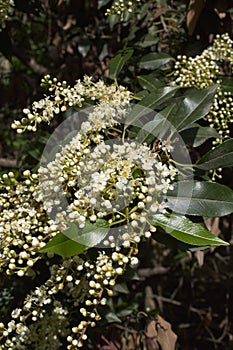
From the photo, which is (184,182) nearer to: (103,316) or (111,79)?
(111,79)

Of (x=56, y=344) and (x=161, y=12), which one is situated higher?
(x=161, y=12)

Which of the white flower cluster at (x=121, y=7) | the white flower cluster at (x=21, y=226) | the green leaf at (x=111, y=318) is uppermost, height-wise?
the white flower cluster at (x=121, y=7)

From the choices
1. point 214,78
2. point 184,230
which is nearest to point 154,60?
point 214,78

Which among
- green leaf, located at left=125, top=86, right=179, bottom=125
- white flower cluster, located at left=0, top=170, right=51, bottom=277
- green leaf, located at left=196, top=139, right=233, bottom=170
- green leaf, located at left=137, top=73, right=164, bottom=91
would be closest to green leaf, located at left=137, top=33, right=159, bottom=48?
green leaf, located at left=137, top=73, right=164, bottom=91

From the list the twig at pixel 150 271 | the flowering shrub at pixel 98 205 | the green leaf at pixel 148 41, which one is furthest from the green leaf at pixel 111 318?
the green leaf at pixel 148 41

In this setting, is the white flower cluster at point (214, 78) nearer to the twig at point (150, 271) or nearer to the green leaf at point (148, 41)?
the green leaf at point (148, 41)

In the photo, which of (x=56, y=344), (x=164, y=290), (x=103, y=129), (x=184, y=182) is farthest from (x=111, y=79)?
(x=164, y=290)
